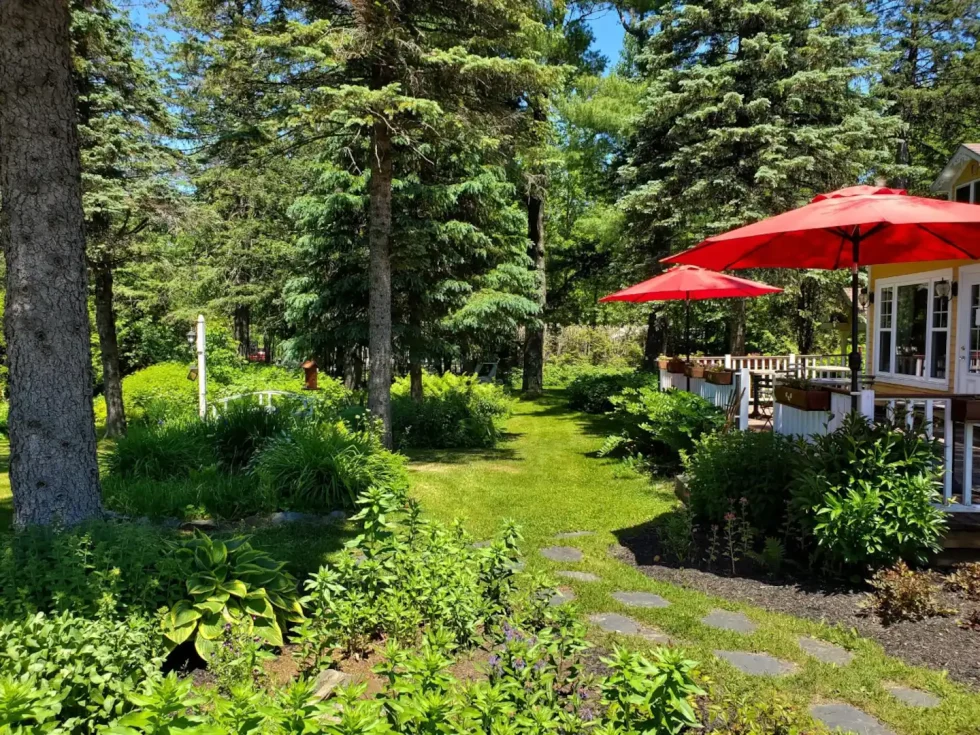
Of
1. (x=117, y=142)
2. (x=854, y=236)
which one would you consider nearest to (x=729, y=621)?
(x=854, y=236)

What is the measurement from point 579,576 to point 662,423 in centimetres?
405

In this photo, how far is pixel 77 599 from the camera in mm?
2947

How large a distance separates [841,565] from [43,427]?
5.38 meters

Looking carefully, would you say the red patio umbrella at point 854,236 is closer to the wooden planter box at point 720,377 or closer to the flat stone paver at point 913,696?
the wooden planter box at point 720,377

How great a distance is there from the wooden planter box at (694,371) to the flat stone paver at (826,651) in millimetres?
6301

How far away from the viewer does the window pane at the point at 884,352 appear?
1044cm

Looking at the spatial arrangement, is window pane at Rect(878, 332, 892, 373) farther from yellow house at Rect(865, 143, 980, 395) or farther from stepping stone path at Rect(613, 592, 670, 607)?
stepping stone path at Rect(613, 592, 670, 607)

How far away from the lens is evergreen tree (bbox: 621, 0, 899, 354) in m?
12.9

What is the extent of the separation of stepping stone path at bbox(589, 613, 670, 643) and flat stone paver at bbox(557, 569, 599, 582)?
65 centimetres

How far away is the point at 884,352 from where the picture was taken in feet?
34.8

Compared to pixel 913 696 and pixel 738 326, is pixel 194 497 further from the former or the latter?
pixel 738 326

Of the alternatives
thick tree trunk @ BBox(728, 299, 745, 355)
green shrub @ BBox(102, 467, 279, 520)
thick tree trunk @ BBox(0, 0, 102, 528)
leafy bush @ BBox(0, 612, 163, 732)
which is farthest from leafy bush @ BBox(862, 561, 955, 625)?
thick tree trunk @ BBox(728, 299, 745, 355)

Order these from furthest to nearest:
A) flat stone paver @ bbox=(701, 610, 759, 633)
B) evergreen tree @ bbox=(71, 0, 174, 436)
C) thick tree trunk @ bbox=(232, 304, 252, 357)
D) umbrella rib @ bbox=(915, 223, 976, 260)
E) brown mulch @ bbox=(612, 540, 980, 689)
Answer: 1. thick tree trunk @ bbox=(232, 304, 252, 357)
2. evergreen tree @ bbox=(71, 0, 174, 436)
3. umbrella rib @ bbox=(915, 223, 976, 260)
4. flat stone paver @ bbox=(701, 610, 759, 633)
5. brown mulch @ bbox=(612, 540, 980, 689)

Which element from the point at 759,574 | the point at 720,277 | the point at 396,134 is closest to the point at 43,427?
the point at 759,574
